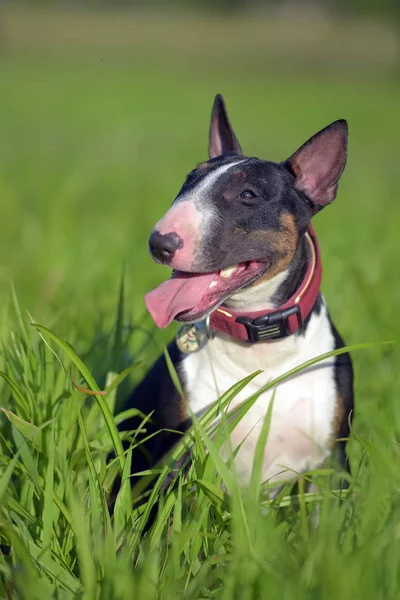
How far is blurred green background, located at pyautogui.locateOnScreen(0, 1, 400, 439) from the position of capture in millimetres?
5199

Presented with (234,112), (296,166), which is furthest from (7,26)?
(296,166)

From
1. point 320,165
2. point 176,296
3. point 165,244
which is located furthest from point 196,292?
point 320,165

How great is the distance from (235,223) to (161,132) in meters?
15.4

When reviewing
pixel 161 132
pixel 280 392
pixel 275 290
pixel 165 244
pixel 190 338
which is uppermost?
pixel 161 132

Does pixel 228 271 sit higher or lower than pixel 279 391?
higher

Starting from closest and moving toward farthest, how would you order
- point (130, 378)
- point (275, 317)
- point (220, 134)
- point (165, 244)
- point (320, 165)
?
1. point (165, 244)
2. point (275, 317)
3. point (320, 165)
4. point (220, 134)
5. point (130, 378)

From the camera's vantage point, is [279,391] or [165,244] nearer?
[165,244]

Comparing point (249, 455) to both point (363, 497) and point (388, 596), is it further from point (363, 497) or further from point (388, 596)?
point (388, 596)

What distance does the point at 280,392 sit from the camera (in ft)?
10.1

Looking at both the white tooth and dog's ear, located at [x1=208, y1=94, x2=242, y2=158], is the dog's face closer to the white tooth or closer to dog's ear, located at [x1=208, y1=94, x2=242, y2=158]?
the white tooth

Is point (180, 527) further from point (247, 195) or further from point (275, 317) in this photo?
point (247, 195)

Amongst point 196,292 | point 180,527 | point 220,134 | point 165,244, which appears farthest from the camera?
point 220,134

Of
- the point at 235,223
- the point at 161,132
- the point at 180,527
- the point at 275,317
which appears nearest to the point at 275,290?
the point at 275,317

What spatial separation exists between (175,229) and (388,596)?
1.22 meters
